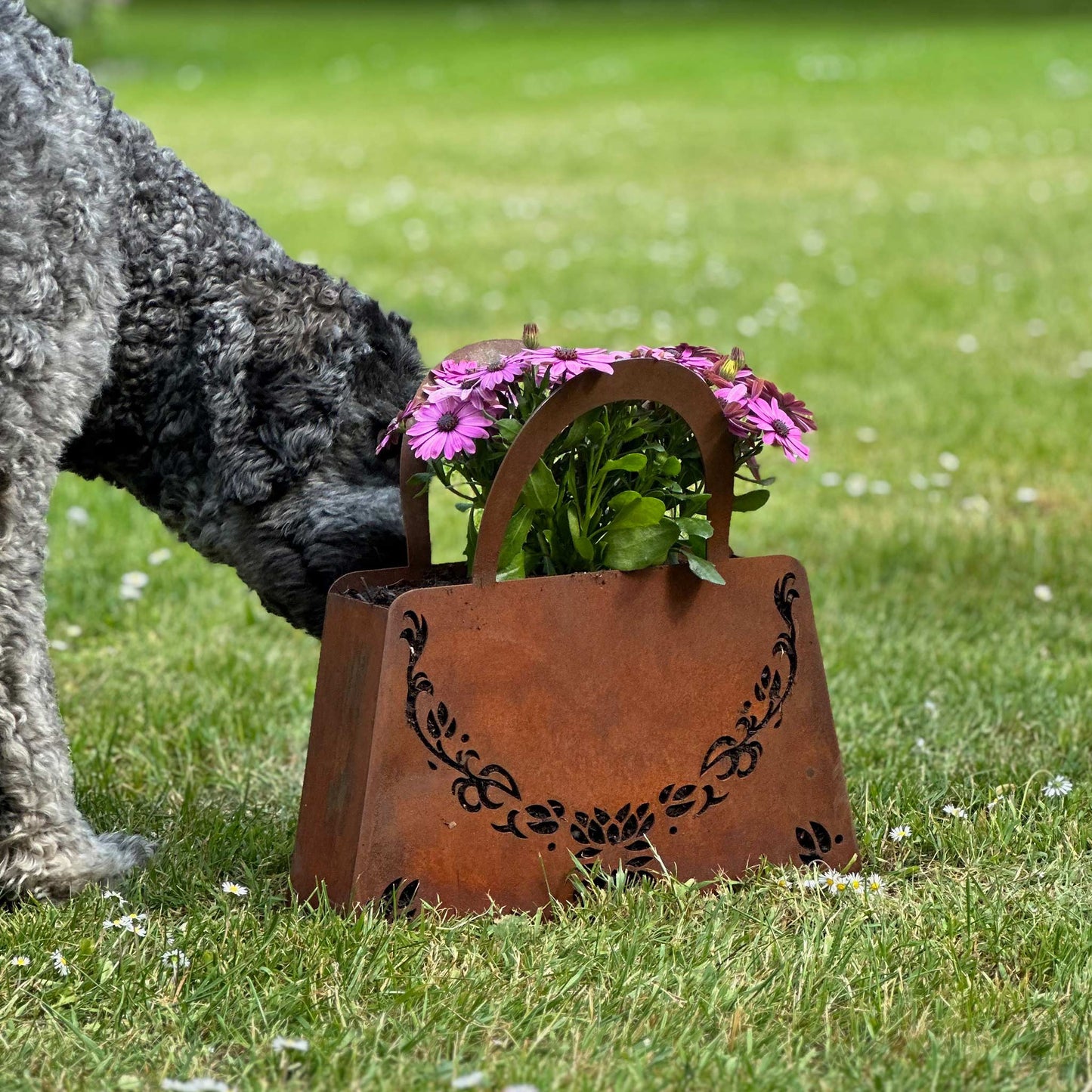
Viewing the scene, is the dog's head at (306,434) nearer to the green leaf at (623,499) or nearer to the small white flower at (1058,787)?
the green leaf at (623,499)

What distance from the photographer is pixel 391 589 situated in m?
2.83

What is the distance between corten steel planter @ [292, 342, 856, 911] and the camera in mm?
2654

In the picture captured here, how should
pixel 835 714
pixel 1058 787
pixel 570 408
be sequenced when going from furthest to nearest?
pixel 835 714
pixel 1058 787
pixel 570 408

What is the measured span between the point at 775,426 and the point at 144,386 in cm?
117

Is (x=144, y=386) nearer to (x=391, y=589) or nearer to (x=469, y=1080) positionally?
(x=391, y=589)

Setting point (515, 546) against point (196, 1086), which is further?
point (515, 546)

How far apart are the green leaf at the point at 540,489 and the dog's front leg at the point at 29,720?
2.69ft

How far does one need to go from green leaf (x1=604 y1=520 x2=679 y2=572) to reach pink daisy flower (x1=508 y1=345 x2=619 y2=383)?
30 cm

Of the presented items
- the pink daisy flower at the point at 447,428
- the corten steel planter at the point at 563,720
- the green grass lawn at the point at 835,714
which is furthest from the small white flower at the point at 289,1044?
the pink daisy flower at the point at 447,428

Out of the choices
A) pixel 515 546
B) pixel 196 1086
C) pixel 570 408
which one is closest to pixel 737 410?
pixel 570 408

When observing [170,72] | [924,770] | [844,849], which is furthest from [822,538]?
[170,72]

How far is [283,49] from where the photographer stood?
29.3 m

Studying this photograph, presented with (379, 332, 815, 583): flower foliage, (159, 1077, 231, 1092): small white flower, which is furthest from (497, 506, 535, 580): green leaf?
(159, 1077, 231, 1092): small white flower

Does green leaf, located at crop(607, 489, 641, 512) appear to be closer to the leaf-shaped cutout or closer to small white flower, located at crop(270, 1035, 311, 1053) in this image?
the leaf-shaped cutout
